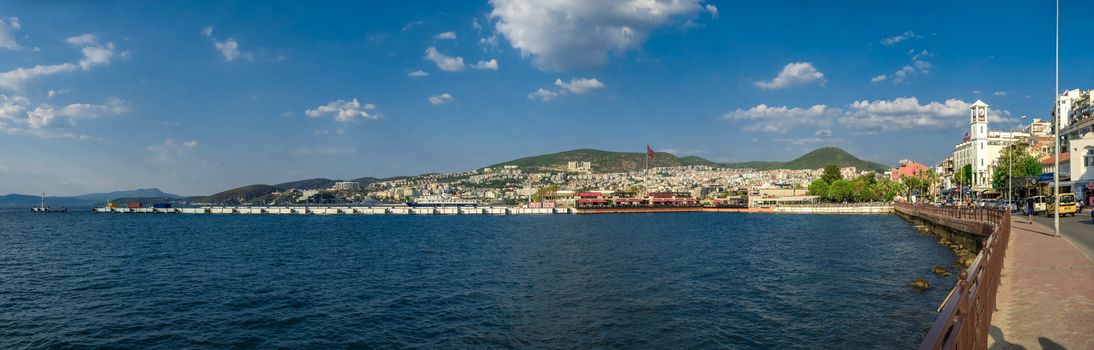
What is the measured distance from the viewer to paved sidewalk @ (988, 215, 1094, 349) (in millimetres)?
8898

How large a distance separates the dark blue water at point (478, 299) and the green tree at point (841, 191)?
353ft

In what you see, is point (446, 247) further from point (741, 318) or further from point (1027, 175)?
point (1027, 175)

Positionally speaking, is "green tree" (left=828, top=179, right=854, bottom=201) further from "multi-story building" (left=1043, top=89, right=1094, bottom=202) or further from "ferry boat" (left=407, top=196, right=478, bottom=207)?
"ferry boat" (left=407, top=196, right=478, bottom=207)

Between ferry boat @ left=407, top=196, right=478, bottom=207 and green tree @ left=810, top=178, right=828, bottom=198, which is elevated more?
green tree @ left=810, top=178, right=828, bottom=198

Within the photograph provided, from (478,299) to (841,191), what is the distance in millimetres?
137398

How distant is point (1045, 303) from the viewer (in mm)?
11141

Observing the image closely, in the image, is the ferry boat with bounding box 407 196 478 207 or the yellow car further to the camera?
the ferry boat with bounding box 407 196 478 207

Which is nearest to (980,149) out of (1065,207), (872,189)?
(872,189)

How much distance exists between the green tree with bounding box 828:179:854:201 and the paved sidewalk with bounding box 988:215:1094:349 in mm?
132111

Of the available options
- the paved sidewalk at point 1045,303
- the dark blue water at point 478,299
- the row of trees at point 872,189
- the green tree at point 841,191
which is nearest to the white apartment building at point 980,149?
the row of trees at point 872,189

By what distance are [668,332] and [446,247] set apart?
31.3m

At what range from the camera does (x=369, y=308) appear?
21.2 m

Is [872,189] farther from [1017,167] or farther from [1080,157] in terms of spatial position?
[1080,157]

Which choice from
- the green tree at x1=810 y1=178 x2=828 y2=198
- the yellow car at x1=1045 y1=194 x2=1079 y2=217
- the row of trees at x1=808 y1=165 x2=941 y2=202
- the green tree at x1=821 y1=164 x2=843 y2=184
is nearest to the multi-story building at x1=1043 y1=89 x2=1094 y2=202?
the yellow car at x1=1045 y1=194 x2=1079 y2=217
